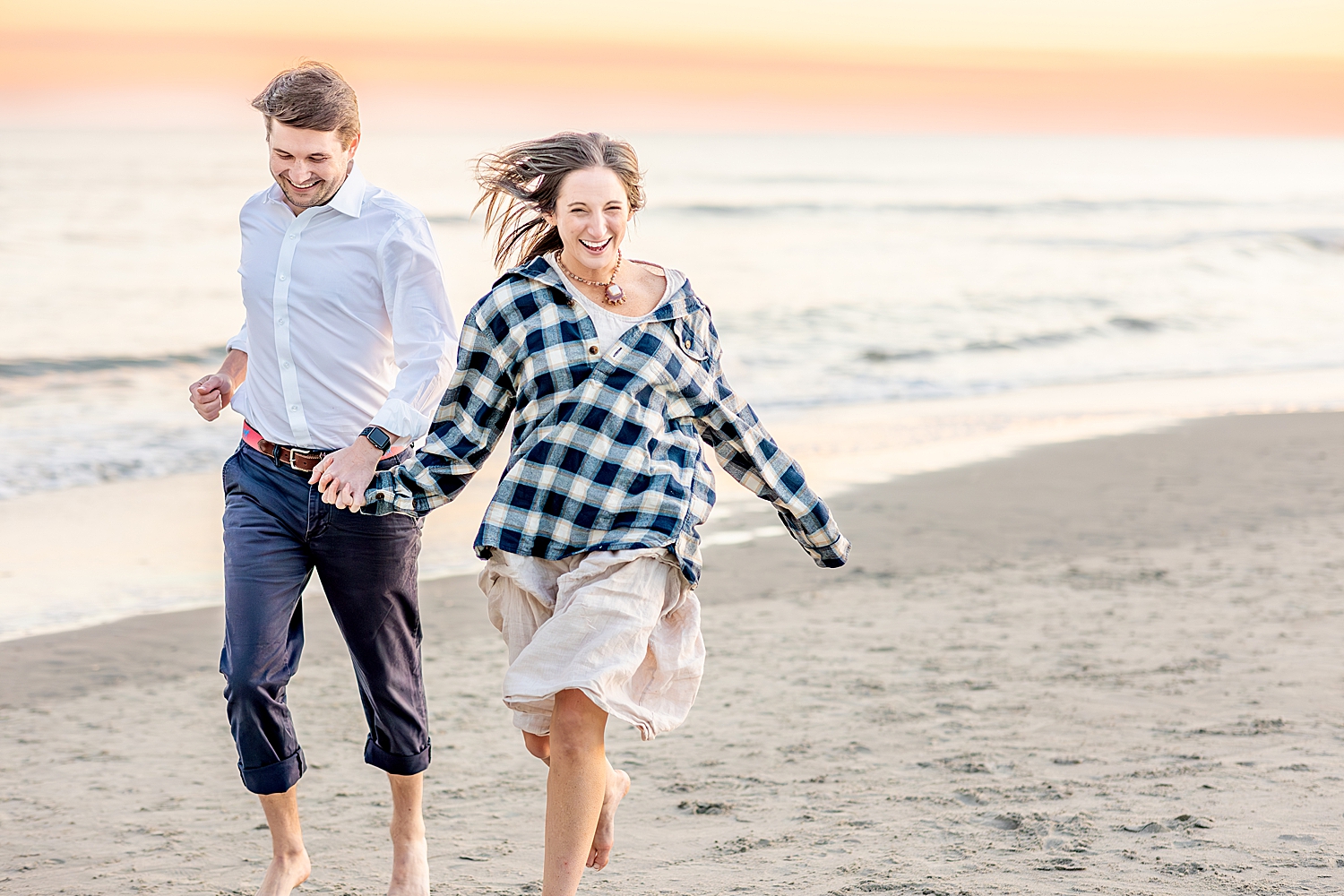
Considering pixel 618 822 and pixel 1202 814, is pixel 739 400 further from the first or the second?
pixel 1202 814

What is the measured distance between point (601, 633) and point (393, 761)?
73 cm

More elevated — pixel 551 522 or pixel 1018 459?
pixel 551 522

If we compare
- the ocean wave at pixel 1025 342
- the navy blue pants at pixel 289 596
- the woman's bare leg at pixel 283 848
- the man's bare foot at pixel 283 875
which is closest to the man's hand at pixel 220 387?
the navy blue pants at pixel 289 596

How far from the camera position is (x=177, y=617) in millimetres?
5574

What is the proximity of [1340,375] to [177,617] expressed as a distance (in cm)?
1219

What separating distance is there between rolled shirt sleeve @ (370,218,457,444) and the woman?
9 cm

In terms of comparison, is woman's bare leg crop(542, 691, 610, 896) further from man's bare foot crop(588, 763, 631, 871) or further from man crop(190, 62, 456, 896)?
man crop(190, 62, 456, 896)

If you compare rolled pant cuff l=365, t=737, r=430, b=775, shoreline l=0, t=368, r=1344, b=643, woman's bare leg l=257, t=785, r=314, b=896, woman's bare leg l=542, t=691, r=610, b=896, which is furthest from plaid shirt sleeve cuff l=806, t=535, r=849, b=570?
shoreline l=0, t=368, r=1344, b=643

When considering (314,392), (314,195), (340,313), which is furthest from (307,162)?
(314,392)

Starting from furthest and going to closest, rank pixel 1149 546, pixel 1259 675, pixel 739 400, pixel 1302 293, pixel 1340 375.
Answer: pixel 1302 293, pixel 1340 375, pixel 1149 546, pixel 1259 675, pixel 739 400

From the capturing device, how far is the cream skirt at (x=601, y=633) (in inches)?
106

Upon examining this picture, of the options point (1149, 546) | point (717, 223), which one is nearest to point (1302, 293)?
point (717, 223)

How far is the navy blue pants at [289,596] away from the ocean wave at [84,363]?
37.1ft

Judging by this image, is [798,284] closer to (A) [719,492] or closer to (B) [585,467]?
(A) [719,492]
